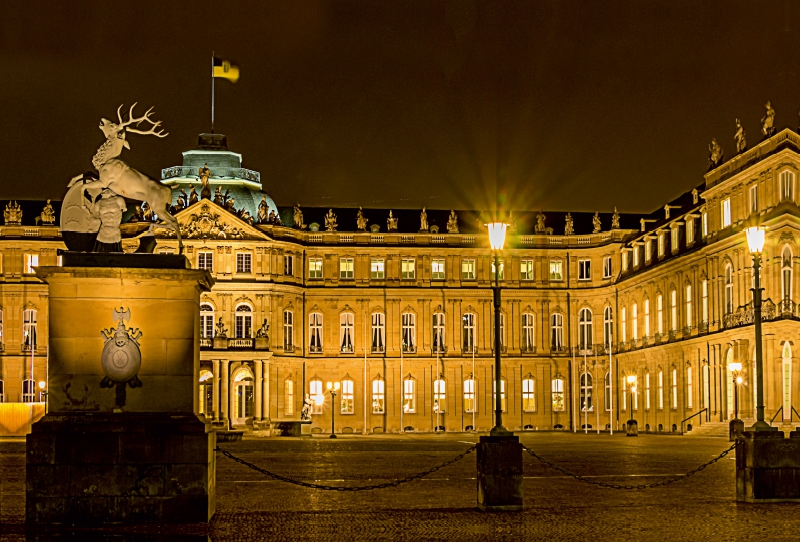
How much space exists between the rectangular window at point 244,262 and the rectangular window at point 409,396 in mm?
13391

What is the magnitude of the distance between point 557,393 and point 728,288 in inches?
1015

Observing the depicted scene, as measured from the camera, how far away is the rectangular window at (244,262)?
3155 inches

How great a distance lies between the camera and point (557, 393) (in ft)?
283

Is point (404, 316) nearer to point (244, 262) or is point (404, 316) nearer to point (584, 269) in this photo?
point (244, 262)

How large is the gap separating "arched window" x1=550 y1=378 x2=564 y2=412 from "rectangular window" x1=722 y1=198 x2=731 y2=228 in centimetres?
2551

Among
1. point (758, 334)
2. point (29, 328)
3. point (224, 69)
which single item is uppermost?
point (224, 69)

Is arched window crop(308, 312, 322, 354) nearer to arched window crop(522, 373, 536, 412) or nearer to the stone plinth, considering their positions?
arched window crop(522, 373, 536, 412)

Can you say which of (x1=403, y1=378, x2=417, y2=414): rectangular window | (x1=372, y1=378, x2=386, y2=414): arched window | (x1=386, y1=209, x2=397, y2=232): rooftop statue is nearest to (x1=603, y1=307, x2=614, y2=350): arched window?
(x1=403, y1=378, x2=417, y2=414): rectangular window

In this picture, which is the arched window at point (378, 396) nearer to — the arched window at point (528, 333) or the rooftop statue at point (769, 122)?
Result: the arched window at point (528, 333)

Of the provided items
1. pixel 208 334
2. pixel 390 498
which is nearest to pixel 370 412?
pixel 208 334

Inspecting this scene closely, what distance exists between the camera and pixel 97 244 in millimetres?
19000

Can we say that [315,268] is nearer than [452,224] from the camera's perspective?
Yes

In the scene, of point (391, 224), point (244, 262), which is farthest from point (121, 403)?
point (391, 224)

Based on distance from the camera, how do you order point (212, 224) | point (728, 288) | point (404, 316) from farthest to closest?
point (404, 316)
point (212, 224)
point (728, 288)
